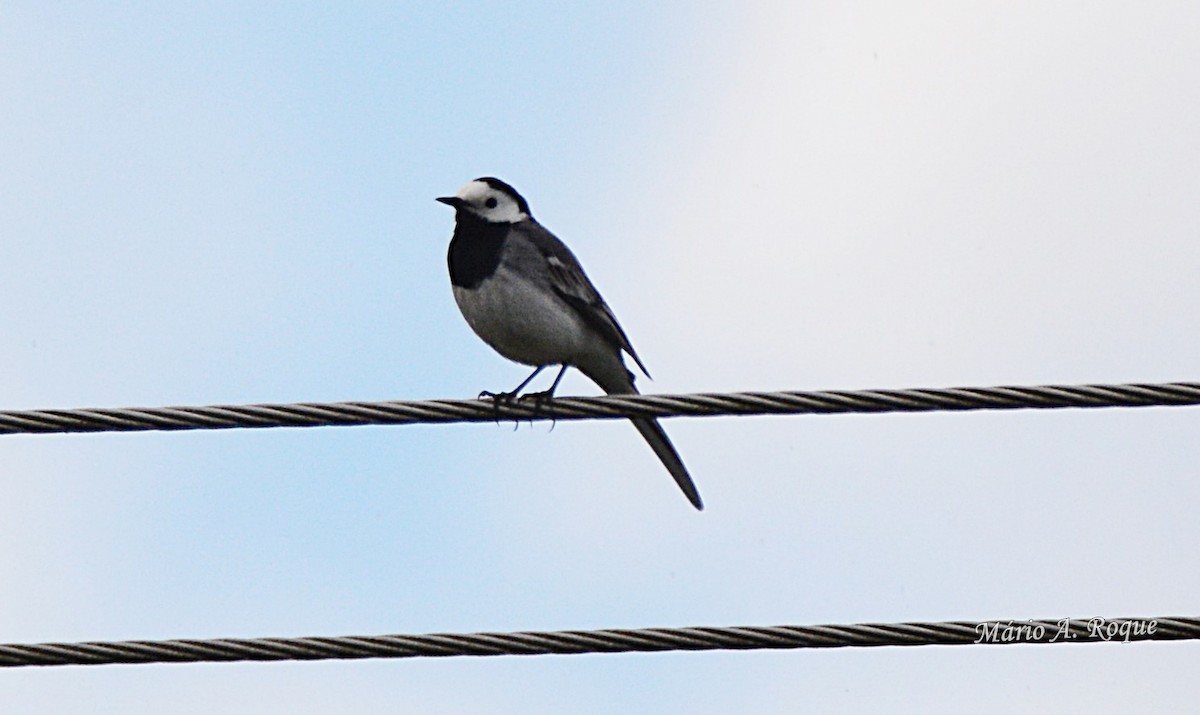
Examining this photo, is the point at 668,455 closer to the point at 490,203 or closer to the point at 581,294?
the point at 581,294

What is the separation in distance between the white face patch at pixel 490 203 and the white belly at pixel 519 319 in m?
0.68

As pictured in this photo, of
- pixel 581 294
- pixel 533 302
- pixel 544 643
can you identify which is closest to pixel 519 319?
pixel 533 302

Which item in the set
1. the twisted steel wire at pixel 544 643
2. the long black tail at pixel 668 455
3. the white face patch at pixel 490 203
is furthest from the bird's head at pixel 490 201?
the twisted steel wire at pixel 544 643

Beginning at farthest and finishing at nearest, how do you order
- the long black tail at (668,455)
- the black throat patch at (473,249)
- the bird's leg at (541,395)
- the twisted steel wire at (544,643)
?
the black throat patch at (473,249), the long black tail at (668,455), the bird's leg at (541,395), the twisted steel wire at (544,643)

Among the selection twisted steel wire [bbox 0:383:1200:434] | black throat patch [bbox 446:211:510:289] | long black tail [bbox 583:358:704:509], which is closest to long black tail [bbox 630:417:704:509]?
long black tail [bbox 583:358:704:509]

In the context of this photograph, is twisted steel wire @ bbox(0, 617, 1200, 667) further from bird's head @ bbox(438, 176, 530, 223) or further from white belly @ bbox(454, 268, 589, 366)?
bird's head @ bbox(438, 176, 530, 223)

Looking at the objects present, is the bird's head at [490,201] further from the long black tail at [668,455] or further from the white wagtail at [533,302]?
the long black tail at [668,455]

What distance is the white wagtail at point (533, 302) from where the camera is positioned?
8016mm

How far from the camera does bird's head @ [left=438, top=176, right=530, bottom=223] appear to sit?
8742 mm

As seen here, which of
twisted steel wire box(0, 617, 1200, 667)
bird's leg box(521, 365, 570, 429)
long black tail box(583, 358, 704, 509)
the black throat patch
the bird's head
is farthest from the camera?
the bird's head

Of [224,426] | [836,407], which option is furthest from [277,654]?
[836,407]

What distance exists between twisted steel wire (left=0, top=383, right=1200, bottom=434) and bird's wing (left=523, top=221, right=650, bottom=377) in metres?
2.85

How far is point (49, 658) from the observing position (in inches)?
184

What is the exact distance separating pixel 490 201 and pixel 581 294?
796 mm
